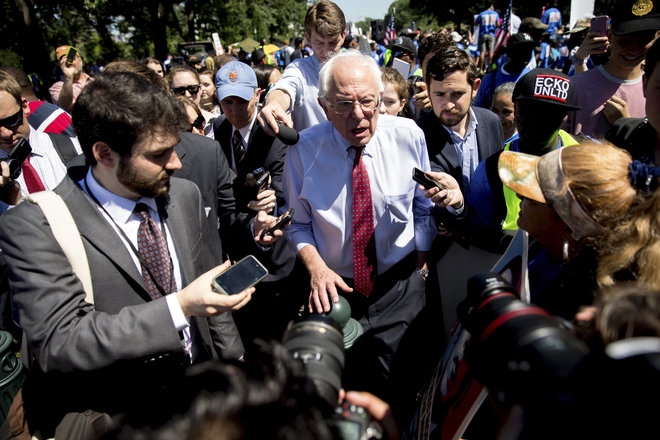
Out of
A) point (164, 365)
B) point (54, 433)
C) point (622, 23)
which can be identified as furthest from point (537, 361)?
point (622, 23)

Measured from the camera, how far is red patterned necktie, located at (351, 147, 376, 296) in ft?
7.84

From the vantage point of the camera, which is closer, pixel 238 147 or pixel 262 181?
pixel 262 181

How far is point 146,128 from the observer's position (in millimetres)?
1748

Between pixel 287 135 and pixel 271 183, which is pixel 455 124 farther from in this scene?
pixel 271 183

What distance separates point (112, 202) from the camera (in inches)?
71.7

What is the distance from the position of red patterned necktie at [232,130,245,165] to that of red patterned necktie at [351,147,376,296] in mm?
1813

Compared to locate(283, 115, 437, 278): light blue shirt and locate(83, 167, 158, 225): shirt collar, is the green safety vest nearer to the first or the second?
locate(283, 115, 437, 278): light blue shirt

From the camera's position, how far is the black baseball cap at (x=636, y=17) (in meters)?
2.84

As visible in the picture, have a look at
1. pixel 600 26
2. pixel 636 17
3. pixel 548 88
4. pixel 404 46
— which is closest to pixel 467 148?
pixel 548 88

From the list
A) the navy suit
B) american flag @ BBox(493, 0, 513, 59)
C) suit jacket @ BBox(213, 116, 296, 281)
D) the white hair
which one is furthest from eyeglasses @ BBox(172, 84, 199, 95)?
american flag @ BBox(493, 0, 513, 59)

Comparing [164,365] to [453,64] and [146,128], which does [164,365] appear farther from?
[453,64]

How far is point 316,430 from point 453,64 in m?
2.77

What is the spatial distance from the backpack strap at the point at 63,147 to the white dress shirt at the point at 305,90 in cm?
184

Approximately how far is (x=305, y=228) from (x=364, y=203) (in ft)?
1.46
